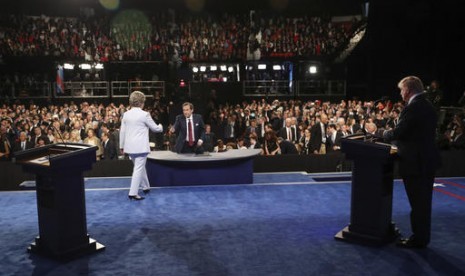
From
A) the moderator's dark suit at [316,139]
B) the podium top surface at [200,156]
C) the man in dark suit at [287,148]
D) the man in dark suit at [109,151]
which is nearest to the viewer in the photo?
the podium top surface at [200,156]

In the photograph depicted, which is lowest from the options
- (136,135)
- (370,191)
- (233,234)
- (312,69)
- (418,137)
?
(233,234)

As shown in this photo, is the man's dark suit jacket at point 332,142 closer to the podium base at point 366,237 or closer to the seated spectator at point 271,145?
the seated spectator at point 271,145

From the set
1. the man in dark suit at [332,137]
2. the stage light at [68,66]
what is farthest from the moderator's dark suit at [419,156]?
the stage light at [68,66]

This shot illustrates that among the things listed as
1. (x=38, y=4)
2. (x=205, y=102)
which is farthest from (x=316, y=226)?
(x=38, y=4)

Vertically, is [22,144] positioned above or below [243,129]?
below

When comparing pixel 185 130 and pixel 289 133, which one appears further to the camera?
pixel 289 133

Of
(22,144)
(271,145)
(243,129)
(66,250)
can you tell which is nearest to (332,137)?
(271,145)

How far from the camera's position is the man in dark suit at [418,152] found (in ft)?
13.2

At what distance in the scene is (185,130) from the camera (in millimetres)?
7363

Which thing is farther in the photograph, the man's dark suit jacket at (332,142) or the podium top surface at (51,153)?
the man's dark suit jacket at (332,142)

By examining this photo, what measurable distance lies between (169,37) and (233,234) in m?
18.7

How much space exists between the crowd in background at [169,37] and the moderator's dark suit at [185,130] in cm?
1397

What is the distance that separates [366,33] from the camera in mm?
20609

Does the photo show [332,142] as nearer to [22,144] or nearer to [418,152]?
[418,152]
